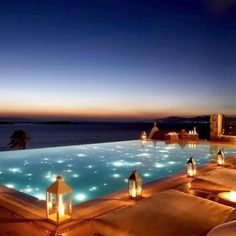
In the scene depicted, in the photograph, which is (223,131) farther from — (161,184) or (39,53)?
(39,53)

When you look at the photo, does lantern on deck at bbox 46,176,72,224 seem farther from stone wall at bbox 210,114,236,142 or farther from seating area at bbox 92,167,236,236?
stone wall at bbox 210,114,236,142

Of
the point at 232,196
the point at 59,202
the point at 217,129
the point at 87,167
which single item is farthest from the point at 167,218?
the point at 217,129

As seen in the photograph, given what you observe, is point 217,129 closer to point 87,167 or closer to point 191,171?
point 191,171

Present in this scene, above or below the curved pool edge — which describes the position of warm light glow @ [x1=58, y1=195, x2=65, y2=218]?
above

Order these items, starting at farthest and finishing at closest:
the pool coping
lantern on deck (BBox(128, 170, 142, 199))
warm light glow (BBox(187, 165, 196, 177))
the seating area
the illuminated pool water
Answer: warm light glow (BBox(187, 165, 196, 177)) → the illuminated pool water → lantern on deck (BBox(128, 170, 142, 199)) → the pool coping → the seating area

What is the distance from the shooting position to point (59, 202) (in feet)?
13.4

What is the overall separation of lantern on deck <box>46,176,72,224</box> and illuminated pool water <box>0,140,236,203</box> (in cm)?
138

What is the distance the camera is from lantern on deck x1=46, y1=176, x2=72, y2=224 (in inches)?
161

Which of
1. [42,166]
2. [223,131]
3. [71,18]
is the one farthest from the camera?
[223,131]

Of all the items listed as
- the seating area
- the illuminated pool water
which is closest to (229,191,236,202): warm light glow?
the seating area

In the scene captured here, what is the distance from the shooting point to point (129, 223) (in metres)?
3.05

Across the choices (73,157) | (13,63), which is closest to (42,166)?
(73,157)

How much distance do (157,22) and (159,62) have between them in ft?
23.6

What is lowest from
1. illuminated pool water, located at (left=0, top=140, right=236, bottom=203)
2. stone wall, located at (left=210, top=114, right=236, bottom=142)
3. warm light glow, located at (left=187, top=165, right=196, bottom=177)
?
illuminated pool water, located at (left=0, top=140, right=236, bottom=203)
